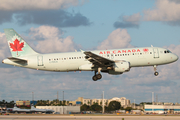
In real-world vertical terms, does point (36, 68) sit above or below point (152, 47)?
below

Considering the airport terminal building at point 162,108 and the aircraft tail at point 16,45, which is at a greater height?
the aircraft tail at point 16,45

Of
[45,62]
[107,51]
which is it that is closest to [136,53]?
[107,51]

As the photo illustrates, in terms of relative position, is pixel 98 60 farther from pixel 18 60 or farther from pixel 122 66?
pixel 18 60

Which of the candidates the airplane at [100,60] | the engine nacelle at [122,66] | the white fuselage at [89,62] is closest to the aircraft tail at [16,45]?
the airplane at [100,60]

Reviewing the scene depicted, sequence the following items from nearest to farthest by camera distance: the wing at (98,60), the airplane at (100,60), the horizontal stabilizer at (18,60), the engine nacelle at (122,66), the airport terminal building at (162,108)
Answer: the wing at (98,60)
the engine nacelle at (122,66)
the airplane at (100,60)
the horizontal stabilizer at (18,60)
the airport terminal building at (162,108)

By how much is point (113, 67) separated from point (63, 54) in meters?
10.6

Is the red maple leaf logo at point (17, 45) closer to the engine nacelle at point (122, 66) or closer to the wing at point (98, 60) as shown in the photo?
the wing at point (98, 60)

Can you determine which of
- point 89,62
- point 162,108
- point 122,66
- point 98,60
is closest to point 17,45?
point 89,62

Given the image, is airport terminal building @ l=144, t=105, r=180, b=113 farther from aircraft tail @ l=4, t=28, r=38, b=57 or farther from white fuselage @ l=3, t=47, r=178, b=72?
aircraft tail @ l=4, t=28, r=38, b=57

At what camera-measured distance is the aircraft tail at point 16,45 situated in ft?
198

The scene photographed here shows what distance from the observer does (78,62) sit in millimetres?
56312

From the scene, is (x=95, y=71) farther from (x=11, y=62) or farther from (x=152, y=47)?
(x=11, y=62)

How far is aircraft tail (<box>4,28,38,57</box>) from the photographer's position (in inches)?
2371

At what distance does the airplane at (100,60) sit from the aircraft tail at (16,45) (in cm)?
139
